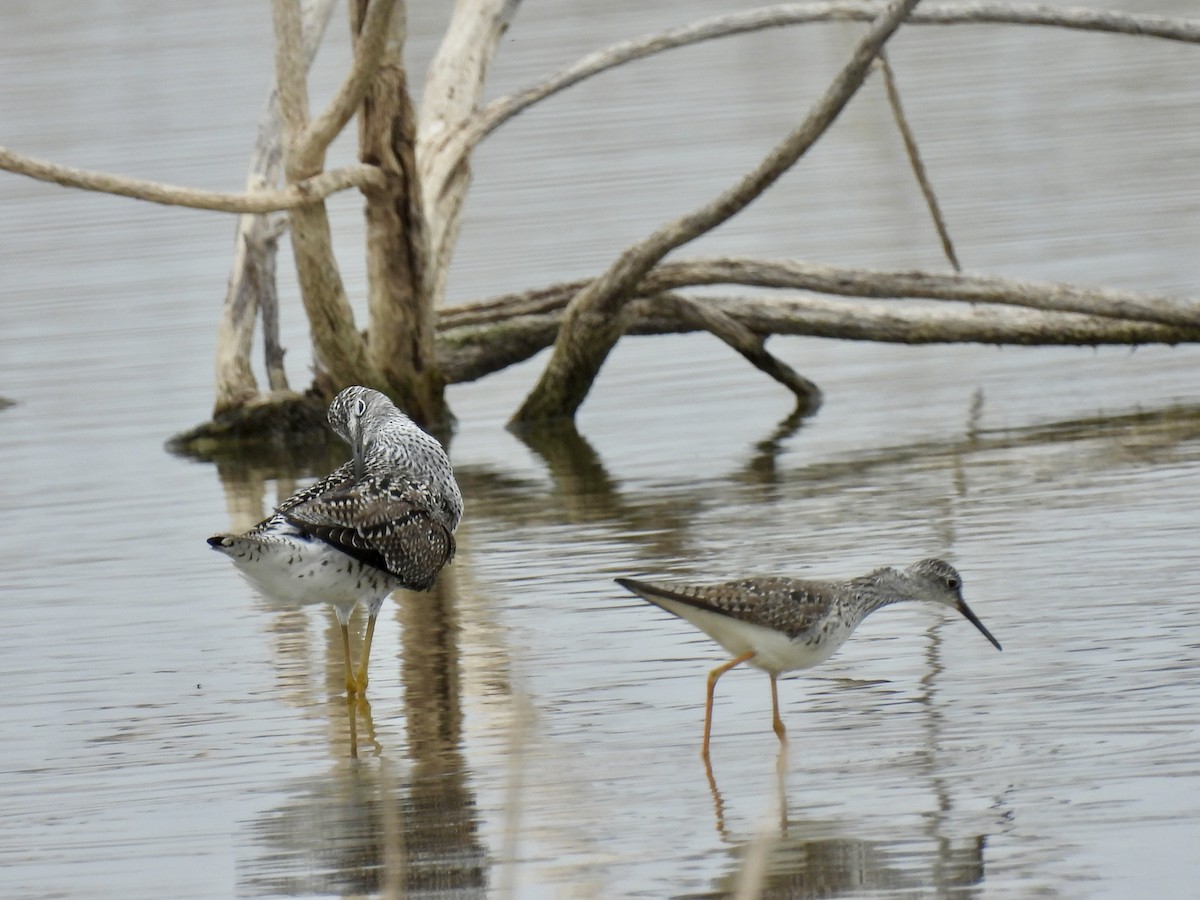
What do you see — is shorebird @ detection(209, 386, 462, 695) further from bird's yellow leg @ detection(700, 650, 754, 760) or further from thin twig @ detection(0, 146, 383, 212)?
thin twig @ detection(0, 146, 383, 212)

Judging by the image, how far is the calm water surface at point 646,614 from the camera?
6883mm

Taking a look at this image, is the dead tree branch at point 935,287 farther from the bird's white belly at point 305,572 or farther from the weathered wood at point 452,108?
the bird's white belly at point 305,572

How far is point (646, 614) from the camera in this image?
9.83 metres

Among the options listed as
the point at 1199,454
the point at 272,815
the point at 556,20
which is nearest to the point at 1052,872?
the point at 272,815

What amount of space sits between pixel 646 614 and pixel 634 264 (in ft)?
14.9

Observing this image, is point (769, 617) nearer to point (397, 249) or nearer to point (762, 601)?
point (762, 601)

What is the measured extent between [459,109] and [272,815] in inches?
346

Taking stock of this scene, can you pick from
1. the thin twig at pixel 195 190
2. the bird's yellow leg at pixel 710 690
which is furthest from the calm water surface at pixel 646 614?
the thin twig at pixel 195 190

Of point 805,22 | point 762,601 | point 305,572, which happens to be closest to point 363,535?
point 305,572

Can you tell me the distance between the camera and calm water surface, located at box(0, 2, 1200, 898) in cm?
688

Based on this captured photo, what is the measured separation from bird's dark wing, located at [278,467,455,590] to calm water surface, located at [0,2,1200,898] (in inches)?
22.7

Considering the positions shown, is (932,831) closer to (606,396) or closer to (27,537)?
(27,537)

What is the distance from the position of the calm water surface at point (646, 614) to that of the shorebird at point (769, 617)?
0.99ft

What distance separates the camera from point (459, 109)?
15469mm
